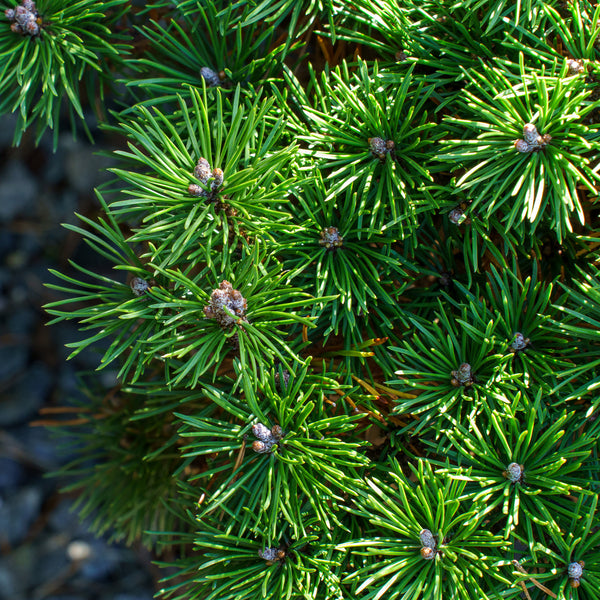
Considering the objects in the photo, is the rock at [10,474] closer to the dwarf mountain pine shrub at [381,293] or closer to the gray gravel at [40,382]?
the gray gravel at [40,382]

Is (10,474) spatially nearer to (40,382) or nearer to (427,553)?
(40,382)

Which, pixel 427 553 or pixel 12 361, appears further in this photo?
pixel 12 361

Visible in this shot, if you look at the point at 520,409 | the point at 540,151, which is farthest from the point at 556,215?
the point at 520,409

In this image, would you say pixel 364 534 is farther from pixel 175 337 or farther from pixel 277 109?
pixel 277 109

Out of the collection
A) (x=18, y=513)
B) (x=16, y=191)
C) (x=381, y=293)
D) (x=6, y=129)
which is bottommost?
(x=18, y=513)

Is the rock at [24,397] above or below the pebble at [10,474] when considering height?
above

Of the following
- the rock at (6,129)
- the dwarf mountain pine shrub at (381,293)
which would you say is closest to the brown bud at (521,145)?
the dwarf mountain pine shrub at (381,293)

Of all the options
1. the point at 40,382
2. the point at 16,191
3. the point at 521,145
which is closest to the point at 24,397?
the point at 40,382
